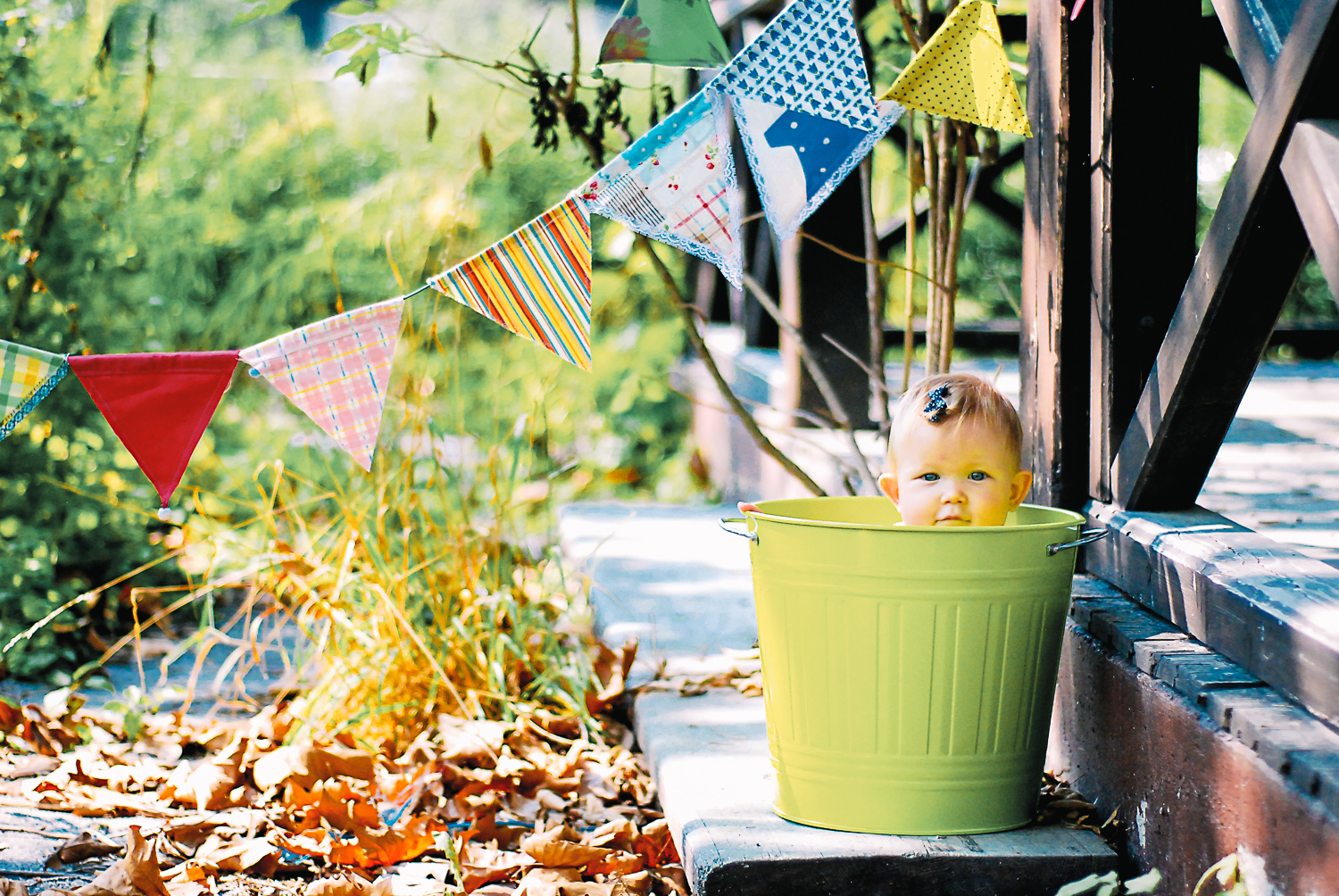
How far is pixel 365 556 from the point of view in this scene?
9.72ft

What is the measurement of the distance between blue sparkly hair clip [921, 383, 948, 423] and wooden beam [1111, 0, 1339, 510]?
0.34 m

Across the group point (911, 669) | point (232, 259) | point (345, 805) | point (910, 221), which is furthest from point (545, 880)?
point (232, 259)

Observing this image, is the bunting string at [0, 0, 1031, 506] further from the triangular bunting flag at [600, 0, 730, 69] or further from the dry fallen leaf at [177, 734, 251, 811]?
the dry fallen leaf at [177, 734, 251, 811]

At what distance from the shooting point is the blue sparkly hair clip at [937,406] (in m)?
1.86

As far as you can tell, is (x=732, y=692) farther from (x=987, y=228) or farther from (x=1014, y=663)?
(x=987, y=228)

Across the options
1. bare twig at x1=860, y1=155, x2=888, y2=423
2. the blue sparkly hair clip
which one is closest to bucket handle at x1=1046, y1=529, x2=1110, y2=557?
the blue sparkly hair clip

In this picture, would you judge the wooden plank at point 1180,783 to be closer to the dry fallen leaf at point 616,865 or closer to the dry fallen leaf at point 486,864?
the dry fallen leaf at point 616,865

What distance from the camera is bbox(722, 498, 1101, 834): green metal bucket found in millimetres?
1742

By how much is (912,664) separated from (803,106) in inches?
35.9

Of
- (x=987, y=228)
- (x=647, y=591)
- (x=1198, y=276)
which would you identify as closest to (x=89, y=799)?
(x=647, y=591)

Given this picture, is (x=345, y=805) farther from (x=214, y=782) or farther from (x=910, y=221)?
(x=910, y=221)

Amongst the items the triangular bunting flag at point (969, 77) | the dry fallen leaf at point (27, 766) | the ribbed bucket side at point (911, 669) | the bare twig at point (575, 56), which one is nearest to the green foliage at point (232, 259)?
the bare twig at point (575, 56)

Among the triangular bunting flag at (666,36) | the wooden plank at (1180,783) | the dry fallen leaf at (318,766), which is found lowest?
the dry fallen leaf at (318,766)

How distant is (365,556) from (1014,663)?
1684mm
